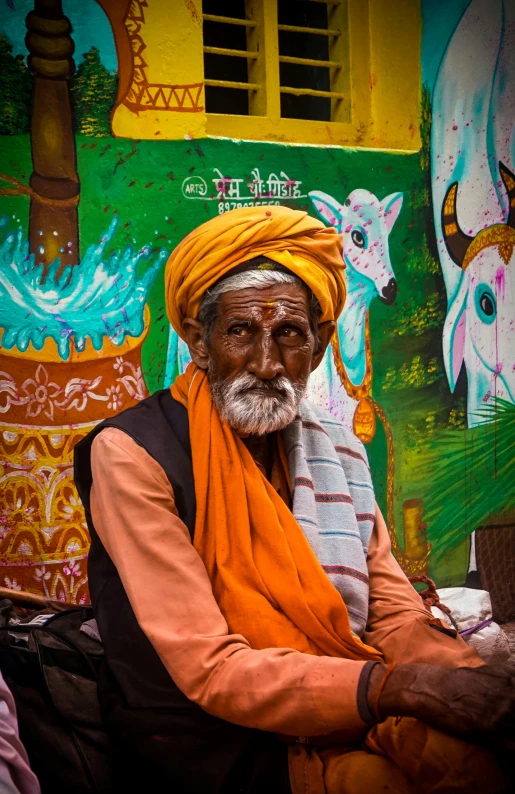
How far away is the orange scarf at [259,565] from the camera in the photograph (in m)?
2.68

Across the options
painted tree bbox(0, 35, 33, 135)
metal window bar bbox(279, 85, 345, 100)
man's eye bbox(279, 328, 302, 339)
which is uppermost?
metal window bar bbox(279, 85, 345, 100)

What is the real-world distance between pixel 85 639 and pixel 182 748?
0.50 m

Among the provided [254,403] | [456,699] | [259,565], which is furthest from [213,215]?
[456,699]

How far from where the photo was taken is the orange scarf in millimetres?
2684

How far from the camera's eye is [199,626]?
2529mm

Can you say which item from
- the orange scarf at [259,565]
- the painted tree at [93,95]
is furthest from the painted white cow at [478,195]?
the orange scarf at [259,565]

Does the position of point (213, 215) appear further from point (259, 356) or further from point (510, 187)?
point (510, 187)

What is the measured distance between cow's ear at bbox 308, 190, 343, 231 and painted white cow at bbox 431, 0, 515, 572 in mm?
606

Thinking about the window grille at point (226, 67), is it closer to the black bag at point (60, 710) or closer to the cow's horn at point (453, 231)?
the cow's horn at point (453, 231)

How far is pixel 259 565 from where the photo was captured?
2.76m

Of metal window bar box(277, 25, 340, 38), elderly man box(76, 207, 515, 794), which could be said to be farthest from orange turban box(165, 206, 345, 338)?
metal window bar box(277, 25, 340, 38)

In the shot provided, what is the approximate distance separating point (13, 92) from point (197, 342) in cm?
168

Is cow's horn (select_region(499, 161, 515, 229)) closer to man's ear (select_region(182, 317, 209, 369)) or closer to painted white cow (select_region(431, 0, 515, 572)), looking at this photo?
painted white cow (select_region(431, 0, 515, 572))

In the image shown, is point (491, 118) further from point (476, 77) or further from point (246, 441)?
point (246, 441)
